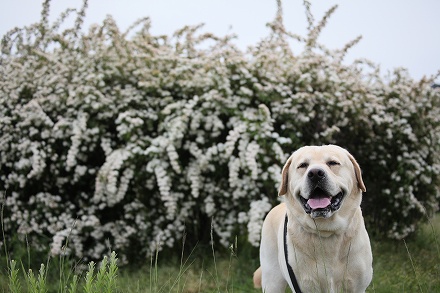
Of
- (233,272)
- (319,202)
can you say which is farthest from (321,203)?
(233,272)

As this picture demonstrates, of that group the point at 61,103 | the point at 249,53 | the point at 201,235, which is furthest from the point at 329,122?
the point at 61,103

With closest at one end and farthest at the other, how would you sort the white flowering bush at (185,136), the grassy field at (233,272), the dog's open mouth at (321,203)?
the dog's open mouth at (321,203)
the grassy field at (233,272)
the white flowering bush at (185,136)

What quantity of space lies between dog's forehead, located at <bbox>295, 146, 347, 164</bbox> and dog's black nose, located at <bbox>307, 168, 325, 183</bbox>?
0.15 meters

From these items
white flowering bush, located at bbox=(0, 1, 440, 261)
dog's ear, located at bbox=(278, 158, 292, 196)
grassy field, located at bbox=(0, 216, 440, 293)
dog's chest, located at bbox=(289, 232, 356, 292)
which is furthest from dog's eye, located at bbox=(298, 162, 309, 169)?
white flowering bush, located at bbox=(0, 1, 440, 261)

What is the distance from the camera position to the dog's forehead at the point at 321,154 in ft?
9.36

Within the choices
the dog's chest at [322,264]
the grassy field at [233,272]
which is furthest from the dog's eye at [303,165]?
the grassy field at [233,272]

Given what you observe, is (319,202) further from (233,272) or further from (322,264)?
(233,272)

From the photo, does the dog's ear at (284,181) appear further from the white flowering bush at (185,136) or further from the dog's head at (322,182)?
the white flowering bush at (185,136)

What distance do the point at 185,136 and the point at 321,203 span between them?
131 inches

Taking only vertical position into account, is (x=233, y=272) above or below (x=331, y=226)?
below

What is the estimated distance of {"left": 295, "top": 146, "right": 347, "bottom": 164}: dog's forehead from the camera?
2.85 m

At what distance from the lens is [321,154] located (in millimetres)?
2877

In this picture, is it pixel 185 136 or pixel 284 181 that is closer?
pixel 284 181

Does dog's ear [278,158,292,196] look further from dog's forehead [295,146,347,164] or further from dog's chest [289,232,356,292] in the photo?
dog's chest [289,232,356,292]
